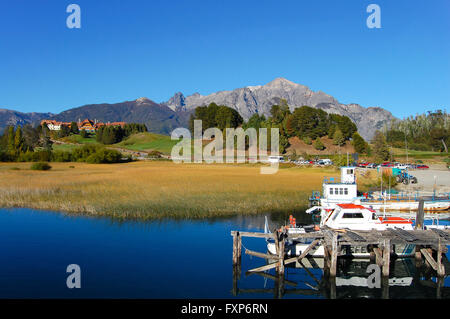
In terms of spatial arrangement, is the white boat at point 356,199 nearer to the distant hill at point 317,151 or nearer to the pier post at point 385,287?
the pier post at point 385,287

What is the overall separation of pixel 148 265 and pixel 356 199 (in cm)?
2743

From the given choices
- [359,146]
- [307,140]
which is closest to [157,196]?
[359,146]

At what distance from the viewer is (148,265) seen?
3058 cm

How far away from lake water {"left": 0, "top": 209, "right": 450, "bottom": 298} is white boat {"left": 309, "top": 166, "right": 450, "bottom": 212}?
10639mm

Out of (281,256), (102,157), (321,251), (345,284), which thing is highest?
(102,157)

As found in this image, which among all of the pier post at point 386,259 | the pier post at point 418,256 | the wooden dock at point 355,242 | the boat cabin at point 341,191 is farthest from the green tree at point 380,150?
the pier post at point 386,259

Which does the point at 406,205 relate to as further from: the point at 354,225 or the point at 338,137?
the point at 338,137

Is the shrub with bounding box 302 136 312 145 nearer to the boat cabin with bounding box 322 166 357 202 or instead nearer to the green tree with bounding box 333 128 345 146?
the green tree with bounding box 333 128 345 146

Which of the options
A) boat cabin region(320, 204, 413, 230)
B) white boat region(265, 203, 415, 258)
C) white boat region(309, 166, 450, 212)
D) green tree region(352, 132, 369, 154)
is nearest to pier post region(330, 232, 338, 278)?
white boat region(265, 203, 415, 258)

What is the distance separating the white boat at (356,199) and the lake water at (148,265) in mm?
10639

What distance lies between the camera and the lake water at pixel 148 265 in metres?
26.1

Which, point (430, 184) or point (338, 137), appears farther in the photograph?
point (338, 137)
